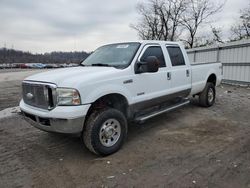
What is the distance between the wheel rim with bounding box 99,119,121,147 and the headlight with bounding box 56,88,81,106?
2.27 feet

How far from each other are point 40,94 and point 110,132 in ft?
4.48

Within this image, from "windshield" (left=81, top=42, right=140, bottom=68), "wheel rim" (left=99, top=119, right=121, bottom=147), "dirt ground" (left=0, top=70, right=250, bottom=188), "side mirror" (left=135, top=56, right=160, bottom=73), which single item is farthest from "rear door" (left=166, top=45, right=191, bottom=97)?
"wheel rim" (left=99, top=119, right=121, bottom=147)

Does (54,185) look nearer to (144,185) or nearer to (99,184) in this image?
(99,184)

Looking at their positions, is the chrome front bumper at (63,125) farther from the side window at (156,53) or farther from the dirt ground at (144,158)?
the side window at (156,53)

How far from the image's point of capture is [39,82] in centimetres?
387

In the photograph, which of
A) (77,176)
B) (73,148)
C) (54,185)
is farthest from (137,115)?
(54,185)

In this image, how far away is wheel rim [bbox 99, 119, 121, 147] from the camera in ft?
13.1

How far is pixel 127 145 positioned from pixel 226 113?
12.3ft

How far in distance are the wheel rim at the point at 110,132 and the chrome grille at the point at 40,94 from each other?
954mm

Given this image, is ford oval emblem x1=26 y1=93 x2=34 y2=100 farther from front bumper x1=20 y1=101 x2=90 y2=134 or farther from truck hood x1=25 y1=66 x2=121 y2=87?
front bumper x1=20 y1=101 x2=90 y2=134

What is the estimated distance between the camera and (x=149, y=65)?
4383 millimetres

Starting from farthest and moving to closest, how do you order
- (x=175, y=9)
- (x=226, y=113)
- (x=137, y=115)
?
1. (x=175, y=9)
2. (x=226, y=113)
3. (x=137, y=115)

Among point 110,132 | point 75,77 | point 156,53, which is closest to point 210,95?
point 156,53

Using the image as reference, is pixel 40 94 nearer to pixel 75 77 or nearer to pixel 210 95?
pixel 75 77
